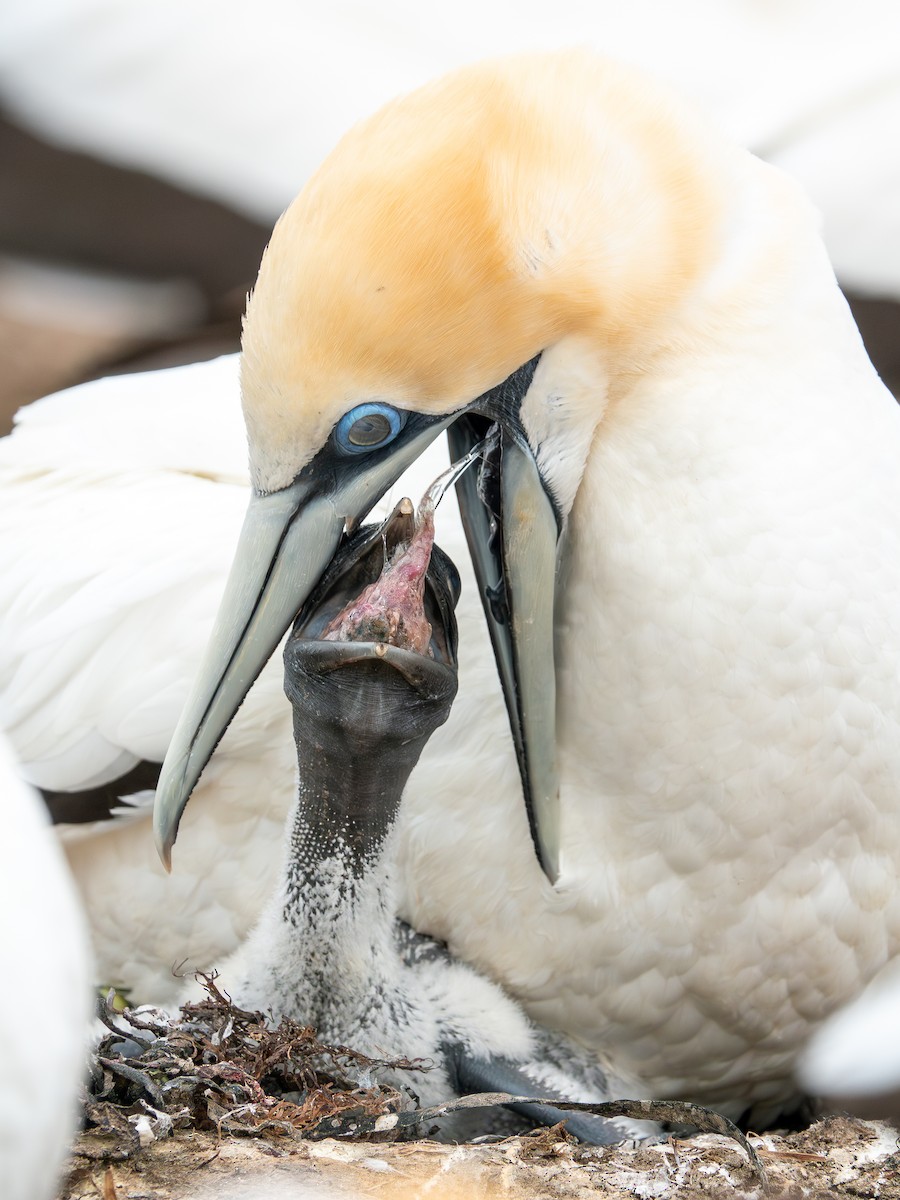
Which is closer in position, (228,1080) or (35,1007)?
(35,1007)

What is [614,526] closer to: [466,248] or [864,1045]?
[466,248]

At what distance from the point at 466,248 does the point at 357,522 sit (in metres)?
0.36

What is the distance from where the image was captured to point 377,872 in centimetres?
226

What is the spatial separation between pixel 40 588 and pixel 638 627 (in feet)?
3.47

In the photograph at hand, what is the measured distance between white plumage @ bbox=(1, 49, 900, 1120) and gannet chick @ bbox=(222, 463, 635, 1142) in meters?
0.08

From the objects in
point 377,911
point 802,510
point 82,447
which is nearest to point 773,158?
point 82,447

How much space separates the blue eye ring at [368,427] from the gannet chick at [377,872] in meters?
0.13

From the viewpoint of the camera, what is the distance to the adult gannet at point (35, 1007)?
4.19 ft

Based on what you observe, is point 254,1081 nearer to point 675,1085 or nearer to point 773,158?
point 675,1085

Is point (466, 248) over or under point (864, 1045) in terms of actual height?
over

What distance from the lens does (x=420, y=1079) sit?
7.62ft

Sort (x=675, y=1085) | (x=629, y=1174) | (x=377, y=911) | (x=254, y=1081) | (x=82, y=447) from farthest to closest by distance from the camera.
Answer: (x=82, y=447)
(x=675, y=1085)
(x=377, y=911)
(x=254, y=1081)
(x=629, y=1174)

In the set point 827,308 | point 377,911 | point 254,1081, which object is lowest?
point 254,1081

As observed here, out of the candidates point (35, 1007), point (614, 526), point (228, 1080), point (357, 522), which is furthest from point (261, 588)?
point (35, 1007)
